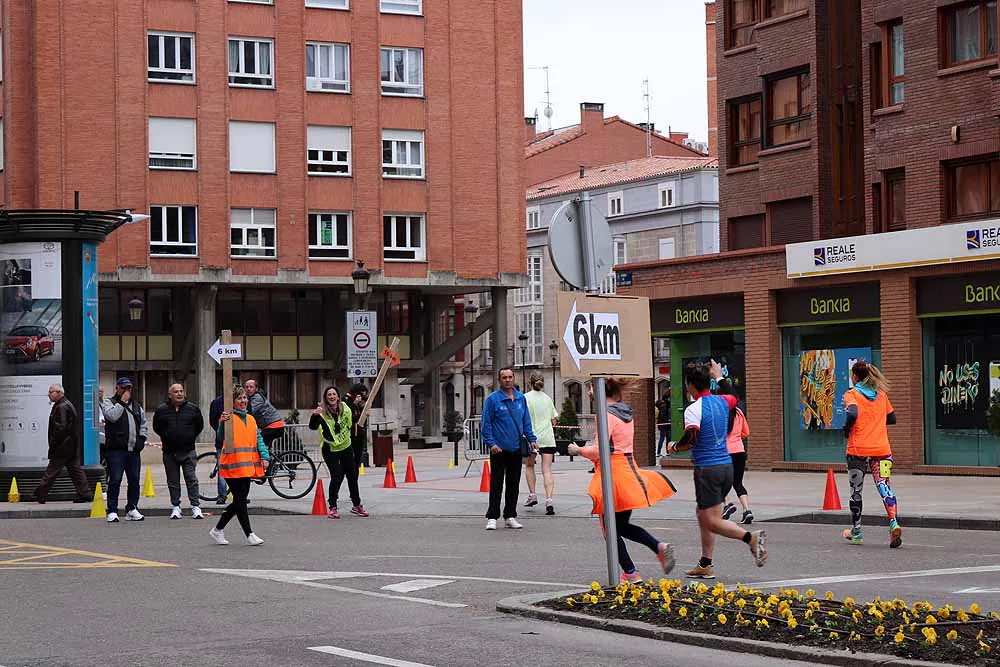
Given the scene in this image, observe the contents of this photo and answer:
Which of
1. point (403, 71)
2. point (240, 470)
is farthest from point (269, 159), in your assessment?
point (240, 470)

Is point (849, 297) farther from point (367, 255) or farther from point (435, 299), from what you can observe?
point (435, 299)

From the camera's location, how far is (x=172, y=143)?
51750 millimetres

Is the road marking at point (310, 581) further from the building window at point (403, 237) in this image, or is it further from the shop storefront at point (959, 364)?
the building window at point (403, 237)

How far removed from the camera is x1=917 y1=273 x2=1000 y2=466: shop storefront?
90.3 ft

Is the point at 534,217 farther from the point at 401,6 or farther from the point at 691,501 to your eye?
the point at 691,501

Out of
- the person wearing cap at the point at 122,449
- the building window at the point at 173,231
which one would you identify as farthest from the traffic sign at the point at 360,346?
the building window at the point at 173,231

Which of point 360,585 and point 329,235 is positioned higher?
point 329,235

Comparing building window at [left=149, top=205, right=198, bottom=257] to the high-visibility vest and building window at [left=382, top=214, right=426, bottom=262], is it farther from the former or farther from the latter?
the high-visibility vest

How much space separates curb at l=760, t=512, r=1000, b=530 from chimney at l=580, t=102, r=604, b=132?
70.5 m

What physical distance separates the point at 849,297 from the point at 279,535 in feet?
50.0

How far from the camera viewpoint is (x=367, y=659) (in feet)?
28.9

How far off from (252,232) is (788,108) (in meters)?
22.9

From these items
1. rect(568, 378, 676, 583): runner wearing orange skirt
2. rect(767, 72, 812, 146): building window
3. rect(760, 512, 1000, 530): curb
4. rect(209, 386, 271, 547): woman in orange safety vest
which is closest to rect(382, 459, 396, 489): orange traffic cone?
rect(760, 512, 1000, 530): curb

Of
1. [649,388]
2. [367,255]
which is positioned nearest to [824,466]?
[649,388]
